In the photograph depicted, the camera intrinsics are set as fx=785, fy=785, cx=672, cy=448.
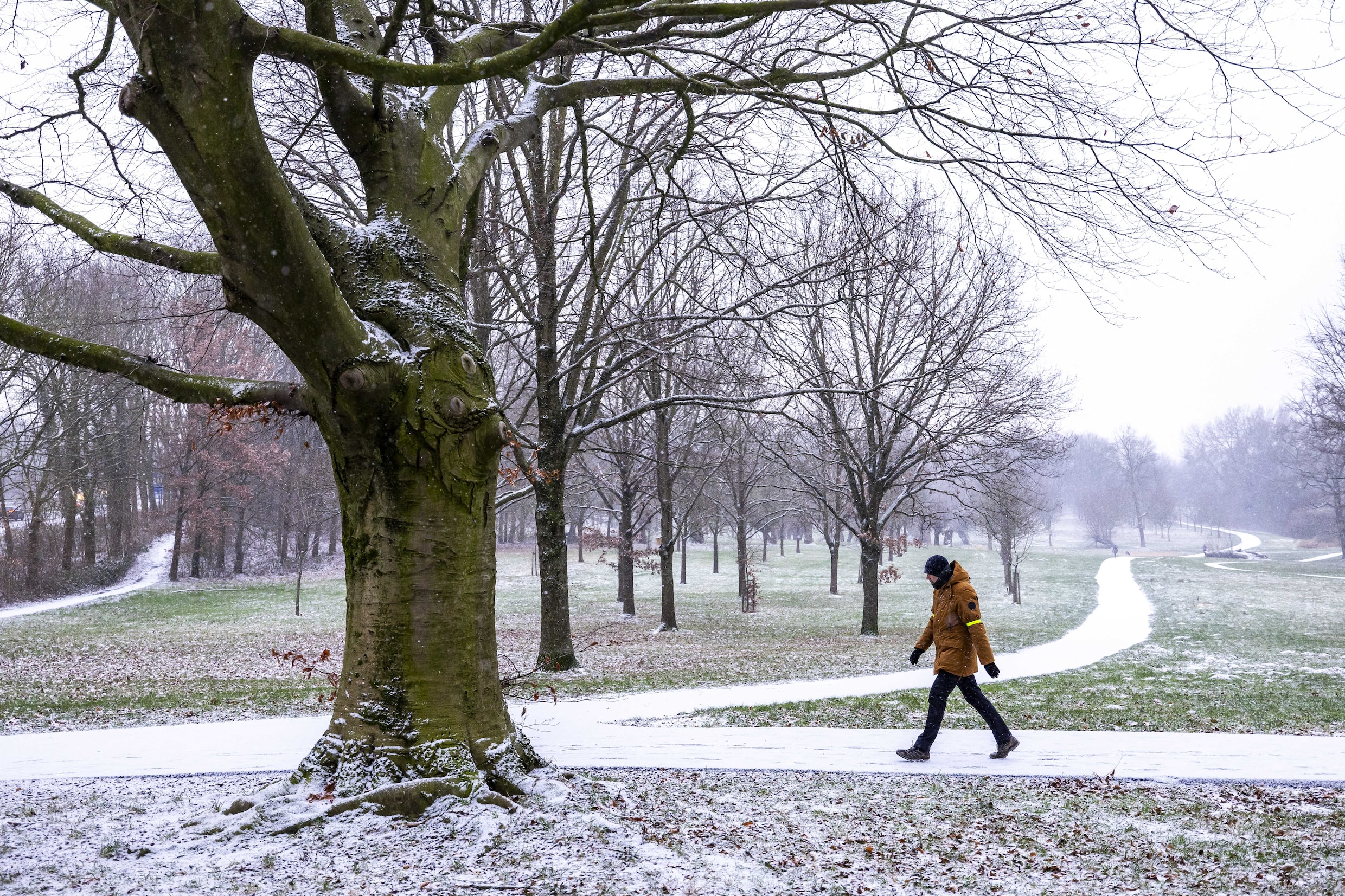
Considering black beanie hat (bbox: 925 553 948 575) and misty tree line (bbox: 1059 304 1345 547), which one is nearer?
black beanie hat (bbox: 925 553 948 575)

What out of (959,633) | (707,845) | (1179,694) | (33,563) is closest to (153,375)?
(707,845)

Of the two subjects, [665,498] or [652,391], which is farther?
[665,498]

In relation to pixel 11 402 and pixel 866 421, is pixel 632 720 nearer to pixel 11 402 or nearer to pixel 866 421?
pixel 866 421

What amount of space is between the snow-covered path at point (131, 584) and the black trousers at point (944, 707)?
25675mm

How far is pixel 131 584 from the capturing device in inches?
1259

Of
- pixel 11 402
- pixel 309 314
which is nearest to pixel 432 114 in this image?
pixel 309 314

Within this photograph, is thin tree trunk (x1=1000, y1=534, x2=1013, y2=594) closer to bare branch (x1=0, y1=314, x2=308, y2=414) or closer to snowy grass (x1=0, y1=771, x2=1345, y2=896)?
snowy grass (x1=0, y1=771, x2=1345, y2=896)

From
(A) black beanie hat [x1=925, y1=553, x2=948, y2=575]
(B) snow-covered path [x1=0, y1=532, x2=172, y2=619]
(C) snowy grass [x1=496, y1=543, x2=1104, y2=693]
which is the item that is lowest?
(C) snowy grass [x1=496, y1=543, x2=1104, y2=693]

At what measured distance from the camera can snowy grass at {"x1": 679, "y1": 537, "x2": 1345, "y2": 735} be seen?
8.25 metres

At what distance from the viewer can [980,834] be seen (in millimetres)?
4676

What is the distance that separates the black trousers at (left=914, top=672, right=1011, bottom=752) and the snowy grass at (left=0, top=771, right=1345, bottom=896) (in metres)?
0.99

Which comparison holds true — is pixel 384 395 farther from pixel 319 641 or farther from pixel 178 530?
pixel 178 530

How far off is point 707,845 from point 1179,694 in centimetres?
879

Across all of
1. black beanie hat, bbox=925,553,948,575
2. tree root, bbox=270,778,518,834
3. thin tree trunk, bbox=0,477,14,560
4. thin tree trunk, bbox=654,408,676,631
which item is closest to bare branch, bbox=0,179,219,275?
A: tree root, bbox=270,778,518,834
